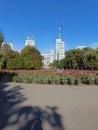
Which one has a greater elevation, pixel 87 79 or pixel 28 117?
pixel 87 79

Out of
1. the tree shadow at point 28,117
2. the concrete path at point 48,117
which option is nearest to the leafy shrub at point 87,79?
the concrete path at point 48,117

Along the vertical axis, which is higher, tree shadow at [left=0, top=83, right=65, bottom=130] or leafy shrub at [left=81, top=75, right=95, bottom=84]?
leafy shrub at [left=81, top=75, right=95, bottom=84]

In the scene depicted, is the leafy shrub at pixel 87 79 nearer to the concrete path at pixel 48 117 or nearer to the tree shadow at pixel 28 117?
the concrete path at pixel 48 117

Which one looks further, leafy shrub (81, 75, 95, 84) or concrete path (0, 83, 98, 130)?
leafy shrub (81, 75, 95, 84)

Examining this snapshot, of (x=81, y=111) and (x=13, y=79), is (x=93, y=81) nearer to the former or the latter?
(x=13, y=79)

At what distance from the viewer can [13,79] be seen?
18.7 m

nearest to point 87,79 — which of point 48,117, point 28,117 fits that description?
point 48,117

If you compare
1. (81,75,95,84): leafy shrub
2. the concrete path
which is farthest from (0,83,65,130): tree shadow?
(81,75,95,84): leafy shrub

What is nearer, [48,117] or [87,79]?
[48,117]

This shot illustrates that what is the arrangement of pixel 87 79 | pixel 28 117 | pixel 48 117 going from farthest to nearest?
pixel 87 79, pixel 48 117, pixel 28 117

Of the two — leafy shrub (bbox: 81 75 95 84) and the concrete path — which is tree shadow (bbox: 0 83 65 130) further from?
leafy shrub (bbox: 81 75 95 84)

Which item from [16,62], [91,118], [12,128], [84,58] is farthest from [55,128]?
[84,58]

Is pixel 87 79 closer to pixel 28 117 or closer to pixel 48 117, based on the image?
pixel 48 117

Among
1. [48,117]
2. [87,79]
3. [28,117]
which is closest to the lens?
[28,117]
